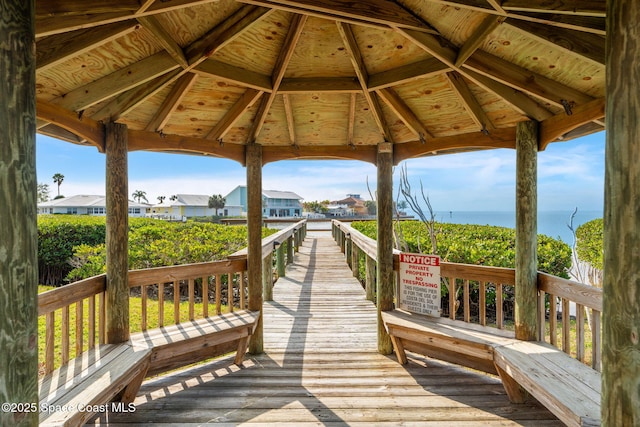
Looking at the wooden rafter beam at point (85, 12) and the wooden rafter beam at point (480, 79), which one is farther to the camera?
the wooden rafter beam at point (480, 79)

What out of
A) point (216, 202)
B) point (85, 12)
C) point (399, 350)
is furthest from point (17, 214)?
point (216, 202)

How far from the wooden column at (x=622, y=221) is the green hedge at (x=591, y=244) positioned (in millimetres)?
4834

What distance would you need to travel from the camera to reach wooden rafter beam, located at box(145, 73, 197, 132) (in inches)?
120

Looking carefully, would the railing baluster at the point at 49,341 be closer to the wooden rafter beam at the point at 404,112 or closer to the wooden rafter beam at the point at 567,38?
the wooden rafter beam at the point at 404,112

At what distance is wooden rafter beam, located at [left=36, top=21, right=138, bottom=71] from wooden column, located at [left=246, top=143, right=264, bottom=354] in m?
1.98

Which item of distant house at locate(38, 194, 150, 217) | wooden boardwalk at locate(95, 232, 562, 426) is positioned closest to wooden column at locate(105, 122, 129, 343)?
wooden boardwalk at locate(95, 232, 562, 426)

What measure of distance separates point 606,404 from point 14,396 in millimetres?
2387

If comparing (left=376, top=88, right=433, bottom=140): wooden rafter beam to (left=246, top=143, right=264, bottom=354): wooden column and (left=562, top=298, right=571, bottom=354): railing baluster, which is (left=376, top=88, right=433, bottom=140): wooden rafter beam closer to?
(left=246, top=143, right=264, bottom=354): wooden column

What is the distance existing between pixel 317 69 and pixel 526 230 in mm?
2578

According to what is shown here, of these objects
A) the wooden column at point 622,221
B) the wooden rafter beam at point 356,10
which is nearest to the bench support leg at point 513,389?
the wooden column at point 622,221

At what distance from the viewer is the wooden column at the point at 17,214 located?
1227 mm

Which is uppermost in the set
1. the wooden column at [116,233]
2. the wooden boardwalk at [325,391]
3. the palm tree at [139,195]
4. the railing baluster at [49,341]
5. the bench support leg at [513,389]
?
the palm tree at [139,195]

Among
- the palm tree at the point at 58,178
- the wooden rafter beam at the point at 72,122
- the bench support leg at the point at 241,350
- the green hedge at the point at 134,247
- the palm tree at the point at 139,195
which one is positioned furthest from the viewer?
the palm tree at the point at 139,195

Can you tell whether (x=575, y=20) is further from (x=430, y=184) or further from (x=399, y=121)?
(x=430, y=184)
